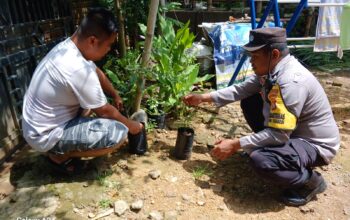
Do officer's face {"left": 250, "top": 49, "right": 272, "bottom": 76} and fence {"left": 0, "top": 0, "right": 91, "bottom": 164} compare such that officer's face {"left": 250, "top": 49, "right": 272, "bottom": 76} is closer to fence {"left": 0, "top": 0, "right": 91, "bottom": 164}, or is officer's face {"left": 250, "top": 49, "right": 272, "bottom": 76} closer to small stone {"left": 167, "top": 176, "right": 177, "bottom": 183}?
small stone {"left": 167, "top": 176, "right": 177, "bottom": 183}

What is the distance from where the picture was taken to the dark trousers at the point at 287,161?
248 centimetres

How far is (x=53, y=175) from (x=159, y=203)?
39.5 inches

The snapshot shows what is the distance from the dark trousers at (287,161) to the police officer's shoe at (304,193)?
0.08 m

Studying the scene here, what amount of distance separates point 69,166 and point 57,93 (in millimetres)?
691

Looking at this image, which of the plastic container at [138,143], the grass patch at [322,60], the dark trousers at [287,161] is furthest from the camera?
the grass patch at [322,60]

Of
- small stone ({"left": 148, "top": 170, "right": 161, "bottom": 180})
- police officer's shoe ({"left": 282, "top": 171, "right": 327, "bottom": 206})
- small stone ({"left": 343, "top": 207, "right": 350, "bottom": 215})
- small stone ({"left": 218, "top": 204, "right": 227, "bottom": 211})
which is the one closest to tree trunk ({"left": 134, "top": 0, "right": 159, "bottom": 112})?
small stone ({"left": 148, "top": 170, "right": 161, "bottom": 180})

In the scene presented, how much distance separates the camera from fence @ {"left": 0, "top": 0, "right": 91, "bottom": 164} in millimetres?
Result: 3104

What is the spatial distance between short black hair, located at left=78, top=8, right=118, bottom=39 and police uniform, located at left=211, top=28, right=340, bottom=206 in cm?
113

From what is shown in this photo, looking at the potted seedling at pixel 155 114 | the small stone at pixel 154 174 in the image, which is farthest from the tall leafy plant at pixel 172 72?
the small stone at pixel 154 174

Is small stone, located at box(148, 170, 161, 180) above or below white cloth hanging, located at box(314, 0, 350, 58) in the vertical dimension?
below

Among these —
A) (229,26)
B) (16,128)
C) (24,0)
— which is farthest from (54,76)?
(229,26)

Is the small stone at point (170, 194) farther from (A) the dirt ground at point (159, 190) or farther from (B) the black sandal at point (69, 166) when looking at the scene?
(B) the black sandal at point (69, 166)

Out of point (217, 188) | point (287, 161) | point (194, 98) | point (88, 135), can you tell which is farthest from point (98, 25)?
point (287, 161)

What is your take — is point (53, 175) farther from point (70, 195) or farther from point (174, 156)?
point (174, 156)
